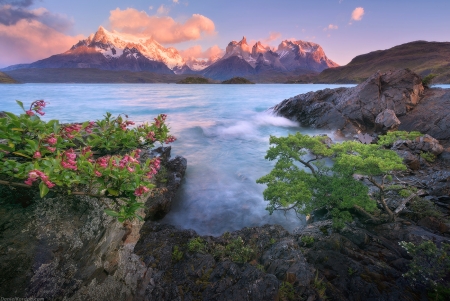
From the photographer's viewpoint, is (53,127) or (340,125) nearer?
(53,127)

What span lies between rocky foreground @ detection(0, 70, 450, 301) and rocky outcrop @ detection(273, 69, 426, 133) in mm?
15438

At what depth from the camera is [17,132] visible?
326cm

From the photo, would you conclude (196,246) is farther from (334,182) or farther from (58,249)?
(334,182)

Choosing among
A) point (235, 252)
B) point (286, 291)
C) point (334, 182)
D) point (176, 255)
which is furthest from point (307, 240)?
point (176, 255)

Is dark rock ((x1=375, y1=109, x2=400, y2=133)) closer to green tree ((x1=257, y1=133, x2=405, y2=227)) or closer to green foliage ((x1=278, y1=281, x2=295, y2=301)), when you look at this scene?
green tree ((x1=257, y1=133, x2=405, y2=227))

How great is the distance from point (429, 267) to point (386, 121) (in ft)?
74.0

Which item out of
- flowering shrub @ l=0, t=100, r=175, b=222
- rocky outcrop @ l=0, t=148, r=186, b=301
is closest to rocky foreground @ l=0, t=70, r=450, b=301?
rocky outcrop @ l=0, t=148, r=186, b=301

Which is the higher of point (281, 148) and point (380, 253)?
point (281, 148)

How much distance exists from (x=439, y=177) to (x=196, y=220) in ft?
38.9

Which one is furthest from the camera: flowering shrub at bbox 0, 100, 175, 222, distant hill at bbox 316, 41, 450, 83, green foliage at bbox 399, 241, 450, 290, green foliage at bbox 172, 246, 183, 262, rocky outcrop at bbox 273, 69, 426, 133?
distant hill at bbox 316, 41, 450, 83

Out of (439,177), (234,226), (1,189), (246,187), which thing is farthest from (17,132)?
(439,177)

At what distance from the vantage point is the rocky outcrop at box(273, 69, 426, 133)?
25672 millimetres

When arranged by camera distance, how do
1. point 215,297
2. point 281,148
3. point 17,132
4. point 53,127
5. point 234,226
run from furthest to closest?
1. point 234,226
2. point 281,148
3. point 215,297
4. point 53,127
5. point 17,132

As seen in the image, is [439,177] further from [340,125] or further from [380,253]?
[340,125]
